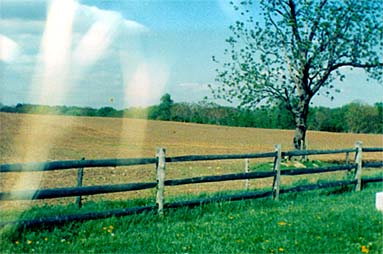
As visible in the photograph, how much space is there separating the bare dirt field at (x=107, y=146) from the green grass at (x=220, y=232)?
3527 millimetres

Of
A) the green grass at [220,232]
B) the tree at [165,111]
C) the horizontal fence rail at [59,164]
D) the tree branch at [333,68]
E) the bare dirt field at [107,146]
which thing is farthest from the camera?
the tree at [165,111]

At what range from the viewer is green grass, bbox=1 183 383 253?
699 centimetres

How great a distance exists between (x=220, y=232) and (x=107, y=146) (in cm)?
2528

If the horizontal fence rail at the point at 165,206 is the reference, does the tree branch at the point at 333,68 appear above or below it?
above

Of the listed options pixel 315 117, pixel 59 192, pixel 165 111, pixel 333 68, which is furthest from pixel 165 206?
pixel 315 117

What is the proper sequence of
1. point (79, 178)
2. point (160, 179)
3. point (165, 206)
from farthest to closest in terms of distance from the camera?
point (79, 178) → point (165, 206) → point (160, 179)

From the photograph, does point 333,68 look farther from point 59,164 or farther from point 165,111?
point 165,111

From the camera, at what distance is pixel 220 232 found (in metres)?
7.95

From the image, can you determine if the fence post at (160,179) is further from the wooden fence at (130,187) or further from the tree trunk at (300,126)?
the tree trunk at (300,126)

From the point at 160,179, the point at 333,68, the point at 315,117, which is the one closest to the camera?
the point at 160,179

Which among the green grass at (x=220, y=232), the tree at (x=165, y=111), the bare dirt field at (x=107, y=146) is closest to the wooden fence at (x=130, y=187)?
the green grass at (x=220, y=232)

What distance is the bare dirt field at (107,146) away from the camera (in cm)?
1710

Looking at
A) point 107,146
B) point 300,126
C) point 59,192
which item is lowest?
point 107,146

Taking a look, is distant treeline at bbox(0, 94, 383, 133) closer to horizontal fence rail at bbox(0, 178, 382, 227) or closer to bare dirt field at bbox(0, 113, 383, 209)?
bare dirt field at bbox(0, 113, 383, 209)
